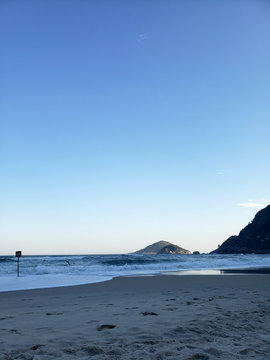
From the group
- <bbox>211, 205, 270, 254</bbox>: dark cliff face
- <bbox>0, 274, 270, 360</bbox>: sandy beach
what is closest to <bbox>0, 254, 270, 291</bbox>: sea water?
<bbox>0, 274, 270, 360</bbox>: sandy beach

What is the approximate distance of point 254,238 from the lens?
83750 mm

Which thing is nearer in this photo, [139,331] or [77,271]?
[139,331]

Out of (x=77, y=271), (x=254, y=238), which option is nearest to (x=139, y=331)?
(x=77, y=271)

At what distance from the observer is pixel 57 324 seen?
517 centimetres

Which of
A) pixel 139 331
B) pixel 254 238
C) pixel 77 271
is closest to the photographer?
pixel 139 331

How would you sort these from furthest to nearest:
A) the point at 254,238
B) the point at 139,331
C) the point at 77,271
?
the point at 254,238 → the point at 77,271 → the point at 139,331

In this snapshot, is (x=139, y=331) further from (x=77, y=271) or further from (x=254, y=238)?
(x=254, y=238)

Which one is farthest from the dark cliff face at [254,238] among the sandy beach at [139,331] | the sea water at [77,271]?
the sandy beach at [139,331]

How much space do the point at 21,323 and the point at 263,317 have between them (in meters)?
4.35

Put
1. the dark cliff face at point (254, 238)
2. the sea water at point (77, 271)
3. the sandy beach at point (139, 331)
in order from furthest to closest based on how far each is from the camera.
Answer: the dark cliff face at point (254, 238), the sea water at point (77, 271), the sandy beach at point (139, 331)

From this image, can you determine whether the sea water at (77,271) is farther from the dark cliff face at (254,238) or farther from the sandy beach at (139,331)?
the dark cliff face at (254,238)

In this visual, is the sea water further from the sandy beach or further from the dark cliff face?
the dark cliff face

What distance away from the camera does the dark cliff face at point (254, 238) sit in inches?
3110

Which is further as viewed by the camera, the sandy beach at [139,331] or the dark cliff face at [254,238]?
the dark cliff face at [254,238]
